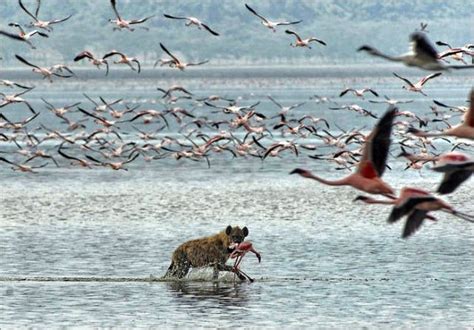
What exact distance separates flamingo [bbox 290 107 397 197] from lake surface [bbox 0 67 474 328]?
15.4ft

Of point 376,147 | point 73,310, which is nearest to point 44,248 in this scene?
point 73,310

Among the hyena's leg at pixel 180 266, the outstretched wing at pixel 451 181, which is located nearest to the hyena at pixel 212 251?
the hyena's leg at pixel 180 266

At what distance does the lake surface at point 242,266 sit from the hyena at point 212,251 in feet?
0.95

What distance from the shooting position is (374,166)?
1445cm

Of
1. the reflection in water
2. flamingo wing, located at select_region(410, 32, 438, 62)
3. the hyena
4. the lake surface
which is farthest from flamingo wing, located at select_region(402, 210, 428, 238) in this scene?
the hyena

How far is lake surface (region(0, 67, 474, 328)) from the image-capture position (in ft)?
65.3

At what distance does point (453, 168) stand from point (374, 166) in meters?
1.66

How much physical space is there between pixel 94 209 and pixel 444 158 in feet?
78.2

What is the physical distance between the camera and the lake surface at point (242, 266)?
65.3 feet

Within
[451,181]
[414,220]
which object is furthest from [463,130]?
[414,220]

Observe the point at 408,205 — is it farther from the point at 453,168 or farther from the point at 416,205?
the point at 453,168

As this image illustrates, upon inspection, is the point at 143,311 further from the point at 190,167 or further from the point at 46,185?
the point at 190,167

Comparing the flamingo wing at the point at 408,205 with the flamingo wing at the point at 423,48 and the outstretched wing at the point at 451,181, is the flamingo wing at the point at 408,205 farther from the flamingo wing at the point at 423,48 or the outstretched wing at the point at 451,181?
the flamingo wing at the point at 423,48

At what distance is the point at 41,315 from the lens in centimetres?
1977
